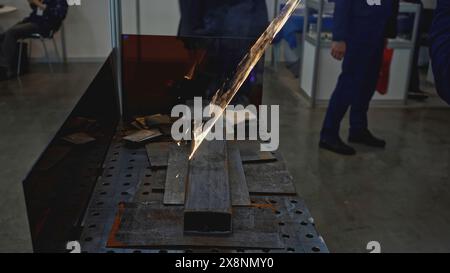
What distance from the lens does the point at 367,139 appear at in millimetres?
2418

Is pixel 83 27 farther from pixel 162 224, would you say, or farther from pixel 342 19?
pixel 162 224

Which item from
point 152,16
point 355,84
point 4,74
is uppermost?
point 152,16

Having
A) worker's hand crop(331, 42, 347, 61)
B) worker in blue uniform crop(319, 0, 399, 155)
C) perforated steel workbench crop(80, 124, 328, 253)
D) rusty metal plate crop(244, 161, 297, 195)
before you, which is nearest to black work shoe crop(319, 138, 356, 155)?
worker in blue uniform crop(319, 0, 399, 155)

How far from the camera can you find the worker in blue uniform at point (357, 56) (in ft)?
6.82

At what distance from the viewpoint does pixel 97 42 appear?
410 cm

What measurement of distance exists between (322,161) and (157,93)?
1281 mm

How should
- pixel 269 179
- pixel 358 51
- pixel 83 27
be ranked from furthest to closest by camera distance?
1. pixel 83 27
2. pixel 358 51
3. pixel 269 179

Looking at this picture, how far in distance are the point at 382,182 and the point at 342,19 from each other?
2.37ft

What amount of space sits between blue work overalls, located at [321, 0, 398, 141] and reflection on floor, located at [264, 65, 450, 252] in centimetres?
21

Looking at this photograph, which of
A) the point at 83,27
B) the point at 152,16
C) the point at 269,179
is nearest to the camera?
the point at 269,179

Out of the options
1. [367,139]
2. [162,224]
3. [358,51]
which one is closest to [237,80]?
[162,224]

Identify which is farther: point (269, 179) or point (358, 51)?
point (358, 51)

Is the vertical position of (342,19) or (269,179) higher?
(342,19)
